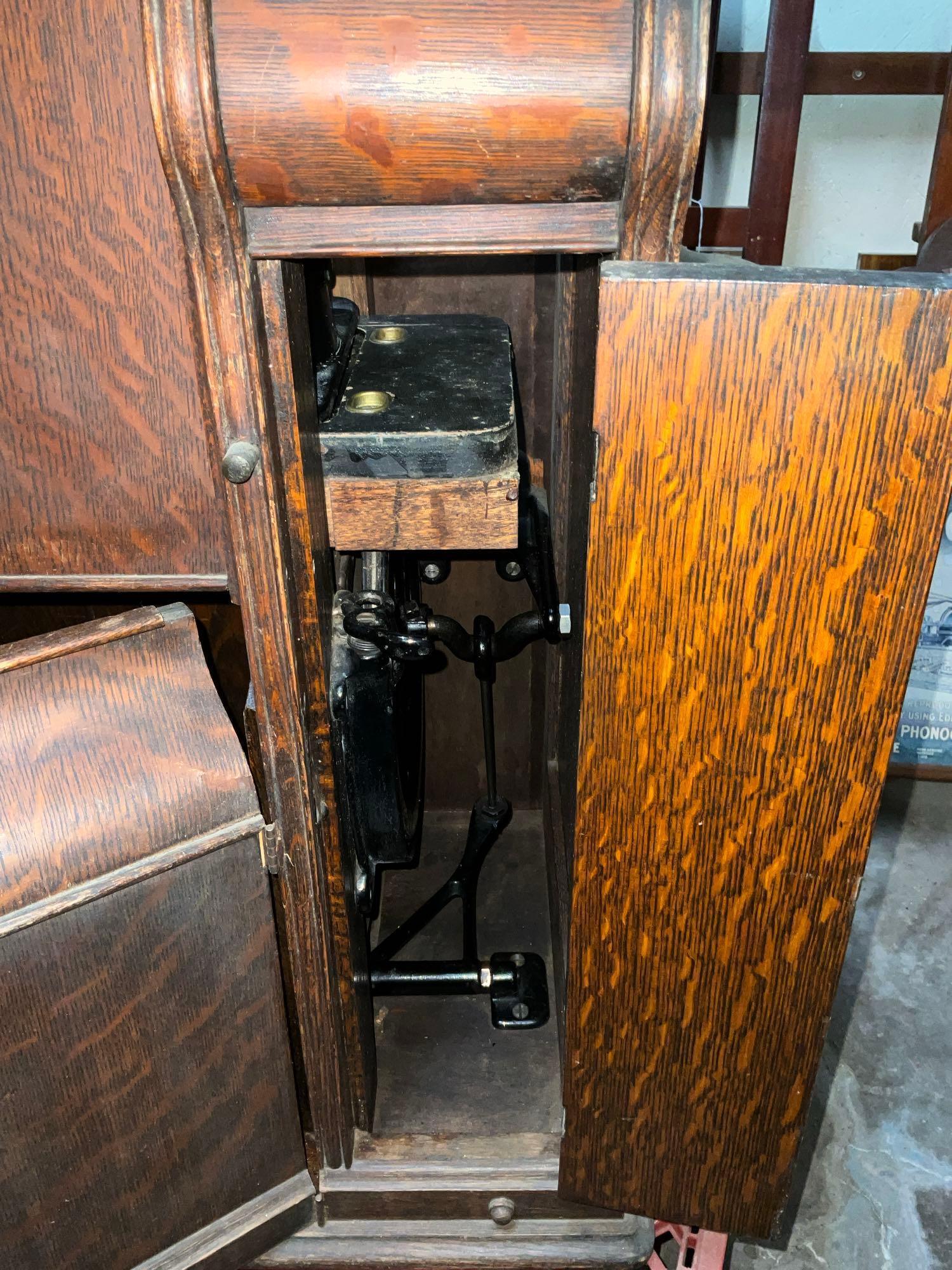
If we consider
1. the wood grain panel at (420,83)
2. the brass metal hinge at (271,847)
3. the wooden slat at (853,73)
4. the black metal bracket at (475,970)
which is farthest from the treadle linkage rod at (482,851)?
the wooden slat at (853,73)

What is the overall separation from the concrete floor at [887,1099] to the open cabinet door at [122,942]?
950 millimetres

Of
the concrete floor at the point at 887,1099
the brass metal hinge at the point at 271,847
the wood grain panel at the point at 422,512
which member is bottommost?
the concrete floor at the point at 887,1099

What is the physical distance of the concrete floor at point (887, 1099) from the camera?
1438mm

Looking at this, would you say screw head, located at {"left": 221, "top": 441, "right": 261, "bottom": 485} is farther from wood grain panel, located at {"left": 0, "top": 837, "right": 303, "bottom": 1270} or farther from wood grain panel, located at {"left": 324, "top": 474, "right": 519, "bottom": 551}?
wood grain panel, located at {"left": 0, "top": 837, "right": 303, "bottom": 1270}

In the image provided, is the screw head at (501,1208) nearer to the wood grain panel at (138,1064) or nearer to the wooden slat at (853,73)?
the wood grain panel at (138,1064)

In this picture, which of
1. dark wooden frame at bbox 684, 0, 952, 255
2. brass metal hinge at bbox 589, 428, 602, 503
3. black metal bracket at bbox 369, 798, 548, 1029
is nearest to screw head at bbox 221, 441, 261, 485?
brass metal hinge at bbox 589, 428, 602, 503

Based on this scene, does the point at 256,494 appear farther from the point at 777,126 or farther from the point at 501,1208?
the point at 777,126

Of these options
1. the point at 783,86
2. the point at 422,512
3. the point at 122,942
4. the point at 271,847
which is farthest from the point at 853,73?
the point at 122,942

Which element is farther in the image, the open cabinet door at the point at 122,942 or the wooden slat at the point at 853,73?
the wooden slat at the point at 853,73

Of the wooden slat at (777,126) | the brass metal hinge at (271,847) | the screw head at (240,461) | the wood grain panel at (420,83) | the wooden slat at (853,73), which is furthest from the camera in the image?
the wooden slat at (853,73)

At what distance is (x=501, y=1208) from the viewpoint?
1.14 metres

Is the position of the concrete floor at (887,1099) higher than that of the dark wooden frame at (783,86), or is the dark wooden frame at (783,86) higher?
the dark wooden frame at (783,86)

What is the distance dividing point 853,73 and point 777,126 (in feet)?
0.66

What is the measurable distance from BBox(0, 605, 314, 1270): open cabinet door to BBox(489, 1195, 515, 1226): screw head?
1.20ft
